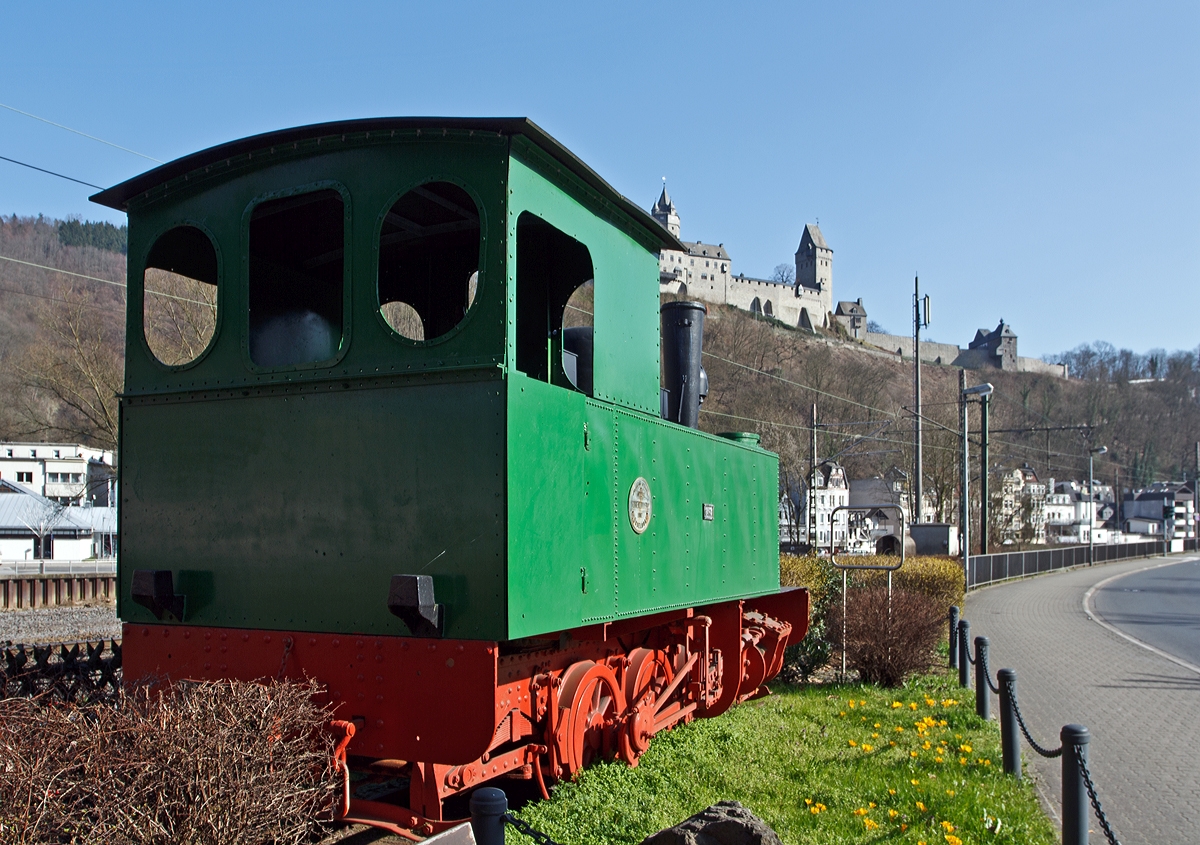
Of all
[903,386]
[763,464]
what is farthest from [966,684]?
[903,386]

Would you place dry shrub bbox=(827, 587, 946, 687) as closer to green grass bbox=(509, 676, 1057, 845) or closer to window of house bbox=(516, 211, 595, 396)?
green grass bbox=(509, 676, 1057, 845)

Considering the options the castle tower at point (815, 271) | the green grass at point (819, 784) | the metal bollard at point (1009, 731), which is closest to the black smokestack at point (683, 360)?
the green grass at point (819, 784)

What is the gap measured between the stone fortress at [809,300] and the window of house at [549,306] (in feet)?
326

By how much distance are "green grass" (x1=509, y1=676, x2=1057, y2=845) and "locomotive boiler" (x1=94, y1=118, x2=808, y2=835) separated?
286 millimetres

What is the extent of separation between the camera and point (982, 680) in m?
8.27

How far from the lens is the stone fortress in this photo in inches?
4373

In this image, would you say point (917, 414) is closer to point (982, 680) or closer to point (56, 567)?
point (982, 680)

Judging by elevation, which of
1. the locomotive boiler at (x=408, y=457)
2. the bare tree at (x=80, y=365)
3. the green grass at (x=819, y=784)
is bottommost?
the green grass at (x=819, y=784)

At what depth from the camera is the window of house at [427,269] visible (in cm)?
564

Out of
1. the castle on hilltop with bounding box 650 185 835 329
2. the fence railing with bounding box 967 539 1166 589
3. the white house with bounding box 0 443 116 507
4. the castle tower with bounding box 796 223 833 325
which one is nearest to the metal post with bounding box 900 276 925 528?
the fence railing with bounding box 967 539 1166 589

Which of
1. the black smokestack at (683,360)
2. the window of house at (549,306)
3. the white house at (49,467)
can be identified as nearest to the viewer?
the window of house at (549,306)

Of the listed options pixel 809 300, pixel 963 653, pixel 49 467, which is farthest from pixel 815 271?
pixel 963 653

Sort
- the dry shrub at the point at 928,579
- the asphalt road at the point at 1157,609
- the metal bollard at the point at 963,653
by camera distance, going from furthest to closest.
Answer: the asphalt road at the point at 1157,609, the dry shrub at the point at 928,579, the metal bollard at the point at 963,653

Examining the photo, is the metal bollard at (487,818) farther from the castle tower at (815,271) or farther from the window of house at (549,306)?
the castle tower at (815,271)
